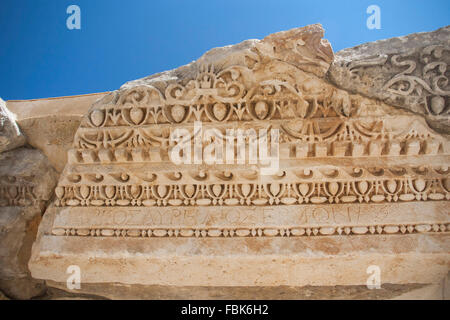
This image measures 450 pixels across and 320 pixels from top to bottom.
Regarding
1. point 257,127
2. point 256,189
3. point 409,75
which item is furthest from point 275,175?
point 409,75

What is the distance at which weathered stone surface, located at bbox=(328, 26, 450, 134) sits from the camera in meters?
2.06

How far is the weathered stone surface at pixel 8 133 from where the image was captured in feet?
7.78

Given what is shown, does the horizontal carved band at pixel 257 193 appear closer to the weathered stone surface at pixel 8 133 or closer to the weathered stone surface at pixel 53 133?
the weathered stone surface at pixel 53 133

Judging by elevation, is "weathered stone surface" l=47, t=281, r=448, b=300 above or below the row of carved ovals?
below

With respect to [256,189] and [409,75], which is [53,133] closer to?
[256,189]

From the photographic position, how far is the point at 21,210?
229cm

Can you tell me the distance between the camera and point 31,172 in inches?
92.0

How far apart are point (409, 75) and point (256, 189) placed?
1.33 metres

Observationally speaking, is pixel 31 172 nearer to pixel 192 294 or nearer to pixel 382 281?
pixel 192 294

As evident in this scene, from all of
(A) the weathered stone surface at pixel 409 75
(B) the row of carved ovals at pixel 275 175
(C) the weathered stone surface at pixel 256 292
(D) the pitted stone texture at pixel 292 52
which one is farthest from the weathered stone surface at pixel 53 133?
(A) the weathered stone surface at pixel 409 75

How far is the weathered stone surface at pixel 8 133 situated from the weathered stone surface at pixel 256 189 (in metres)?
0.56

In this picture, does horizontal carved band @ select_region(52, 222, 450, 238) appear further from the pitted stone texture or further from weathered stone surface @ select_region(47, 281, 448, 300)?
the pitted stone texture

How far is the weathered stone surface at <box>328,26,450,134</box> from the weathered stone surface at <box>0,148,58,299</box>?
2.32 metres

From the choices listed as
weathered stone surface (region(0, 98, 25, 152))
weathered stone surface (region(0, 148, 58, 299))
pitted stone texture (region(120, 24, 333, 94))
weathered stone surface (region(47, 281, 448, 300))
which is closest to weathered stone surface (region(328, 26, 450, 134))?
pitted stone texture (region(120, 24, 333, 94))
